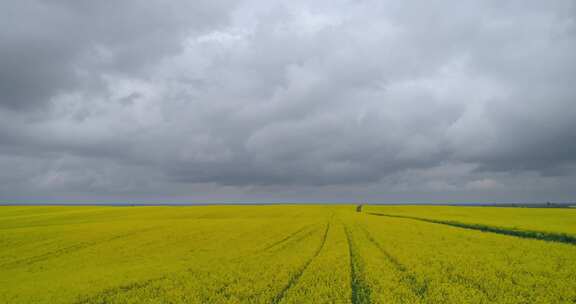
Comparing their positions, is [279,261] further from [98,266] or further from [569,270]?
[569,270]

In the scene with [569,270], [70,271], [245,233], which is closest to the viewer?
[569,270]

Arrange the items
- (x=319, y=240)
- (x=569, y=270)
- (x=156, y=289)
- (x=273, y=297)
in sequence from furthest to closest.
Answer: (x=319, y=240) < (x=569, y=270) < (x=156, y=289) < (x=273, y=297)

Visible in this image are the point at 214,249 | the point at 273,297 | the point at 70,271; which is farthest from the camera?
Result: the point at 214,249

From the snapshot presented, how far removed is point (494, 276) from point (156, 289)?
712 inches

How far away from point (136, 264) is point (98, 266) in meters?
2.60

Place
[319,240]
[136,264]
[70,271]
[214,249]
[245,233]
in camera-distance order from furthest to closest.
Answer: [245,233] < [319,240] < [214,249] < [136,264] < [70,271]

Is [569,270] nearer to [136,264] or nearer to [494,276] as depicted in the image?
[494,276]

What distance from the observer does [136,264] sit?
20625mm

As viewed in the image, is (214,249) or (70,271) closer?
(70,271)

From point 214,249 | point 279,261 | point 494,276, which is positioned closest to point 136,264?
point 214,249

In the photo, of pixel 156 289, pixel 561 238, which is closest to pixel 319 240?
pixel 156 289

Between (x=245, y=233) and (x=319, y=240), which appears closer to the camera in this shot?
(x=319, y=240)

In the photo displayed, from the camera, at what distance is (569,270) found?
16.6m

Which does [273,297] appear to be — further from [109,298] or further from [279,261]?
[109,298]
